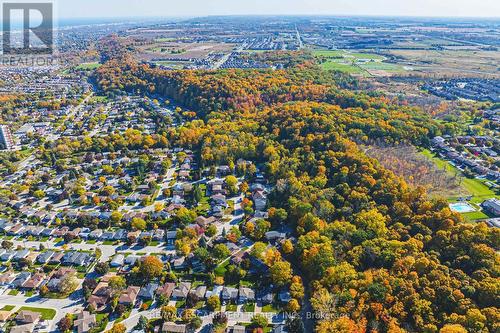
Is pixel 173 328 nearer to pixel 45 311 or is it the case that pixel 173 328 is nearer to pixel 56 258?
pixel 45 311

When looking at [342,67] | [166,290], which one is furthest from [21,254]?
[342,67]

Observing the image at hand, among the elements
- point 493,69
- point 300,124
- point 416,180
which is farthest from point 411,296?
point 493,69

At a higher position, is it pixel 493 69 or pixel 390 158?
pixel 493 69

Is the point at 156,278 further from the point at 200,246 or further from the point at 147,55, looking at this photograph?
the point at 147,55

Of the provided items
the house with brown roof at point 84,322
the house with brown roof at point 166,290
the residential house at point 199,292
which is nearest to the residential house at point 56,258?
the house with brown roof at point 84,322

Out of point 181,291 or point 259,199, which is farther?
point 259,199

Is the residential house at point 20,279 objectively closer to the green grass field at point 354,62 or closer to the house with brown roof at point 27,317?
the house with brown roof at point 27,317

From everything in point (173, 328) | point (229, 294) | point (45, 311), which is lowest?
point (45, 311)
